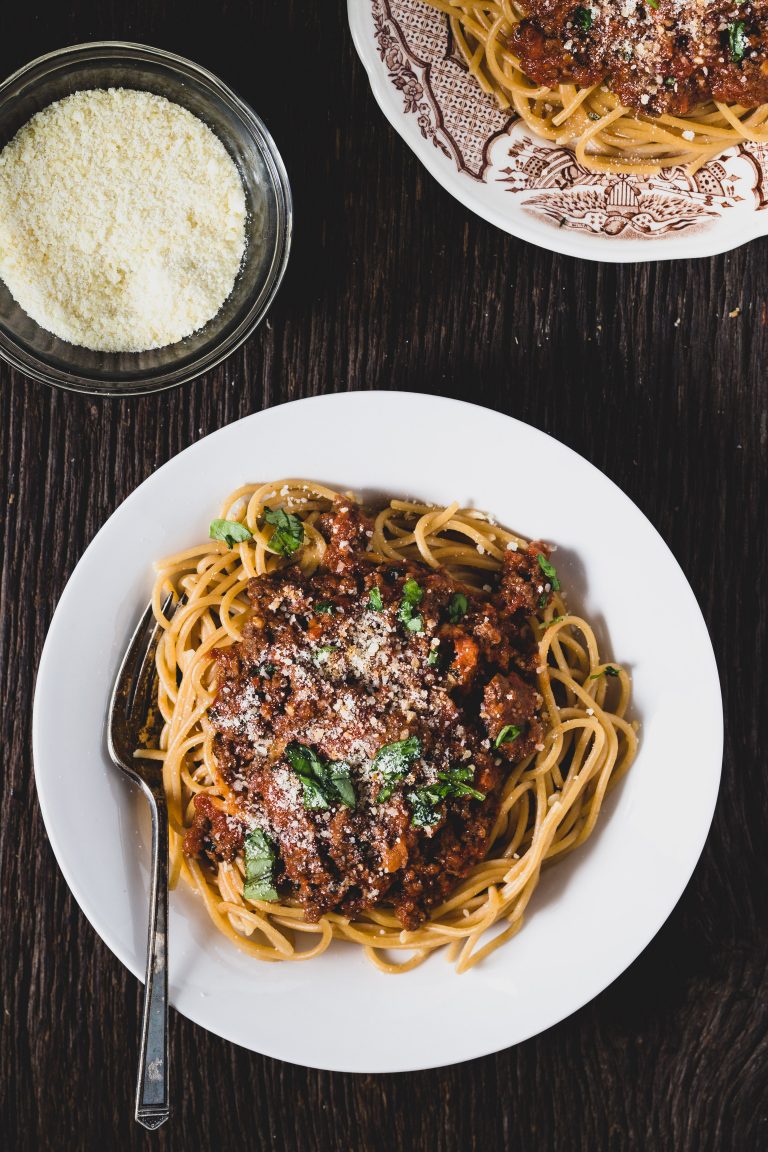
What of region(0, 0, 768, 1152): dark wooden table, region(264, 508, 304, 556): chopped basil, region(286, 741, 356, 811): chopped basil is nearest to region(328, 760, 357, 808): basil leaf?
region(286, 741, 356, 811): chopped basil

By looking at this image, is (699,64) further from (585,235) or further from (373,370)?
(373,370)

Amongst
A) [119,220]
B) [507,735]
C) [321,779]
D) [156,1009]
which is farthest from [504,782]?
[119,220]

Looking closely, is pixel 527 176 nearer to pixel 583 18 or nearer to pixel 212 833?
pixel 583 18

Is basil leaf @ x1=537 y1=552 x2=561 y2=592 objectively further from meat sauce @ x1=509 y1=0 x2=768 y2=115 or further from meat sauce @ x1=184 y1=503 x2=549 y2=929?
meat sauce @ x1=509 y1=0 x2=768 y2=115

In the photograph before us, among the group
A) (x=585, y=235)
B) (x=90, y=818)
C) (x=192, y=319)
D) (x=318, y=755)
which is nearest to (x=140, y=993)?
(x=90, y=818)

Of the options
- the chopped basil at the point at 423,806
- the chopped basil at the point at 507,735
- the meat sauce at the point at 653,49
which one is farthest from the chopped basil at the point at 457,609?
the meat sauce at the point at 653,49

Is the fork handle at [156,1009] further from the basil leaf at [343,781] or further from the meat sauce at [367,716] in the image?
the basil leaf at [343,781]
